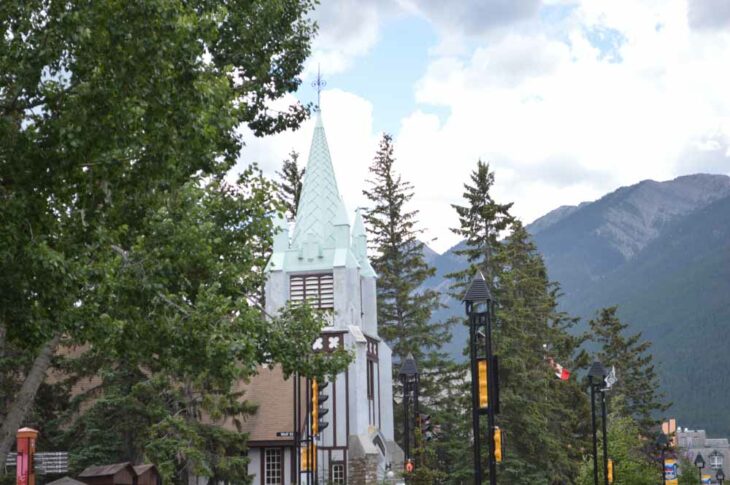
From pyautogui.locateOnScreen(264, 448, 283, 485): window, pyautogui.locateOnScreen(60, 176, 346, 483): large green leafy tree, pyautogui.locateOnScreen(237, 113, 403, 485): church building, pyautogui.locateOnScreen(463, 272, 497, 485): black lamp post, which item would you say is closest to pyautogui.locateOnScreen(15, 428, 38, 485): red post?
pyautogui.locateOnScreen(60, 176, 346, 483): large green leafy tree

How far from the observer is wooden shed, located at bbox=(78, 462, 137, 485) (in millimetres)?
24969

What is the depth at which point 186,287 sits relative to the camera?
17.7m

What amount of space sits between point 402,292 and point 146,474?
37.4 metres

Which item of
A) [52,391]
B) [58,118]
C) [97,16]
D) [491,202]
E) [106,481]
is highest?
[491,202]

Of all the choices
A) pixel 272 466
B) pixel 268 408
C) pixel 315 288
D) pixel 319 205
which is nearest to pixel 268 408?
pixel 268 408

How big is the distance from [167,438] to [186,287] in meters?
14.0

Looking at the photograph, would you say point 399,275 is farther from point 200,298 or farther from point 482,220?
point 200,298

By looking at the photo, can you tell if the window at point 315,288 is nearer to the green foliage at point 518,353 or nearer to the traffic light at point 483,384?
the green foliage at point 518,353

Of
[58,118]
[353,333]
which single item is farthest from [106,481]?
[353,333]

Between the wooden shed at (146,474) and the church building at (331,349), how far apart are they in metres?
13.6

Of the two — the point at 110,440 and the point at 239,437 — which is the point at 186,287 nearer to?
the point at 239,437

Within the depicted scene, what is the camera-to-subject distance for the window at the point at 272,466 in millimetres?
43000

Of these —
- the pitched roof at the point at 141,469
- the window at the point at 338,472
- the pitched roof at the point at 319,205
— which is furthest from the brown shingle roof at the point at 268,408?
the pitched roof at the point at 141,469

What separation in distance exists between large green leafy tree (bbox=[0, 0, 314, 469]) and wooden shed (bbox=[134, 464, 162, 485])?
12373 millimetres
